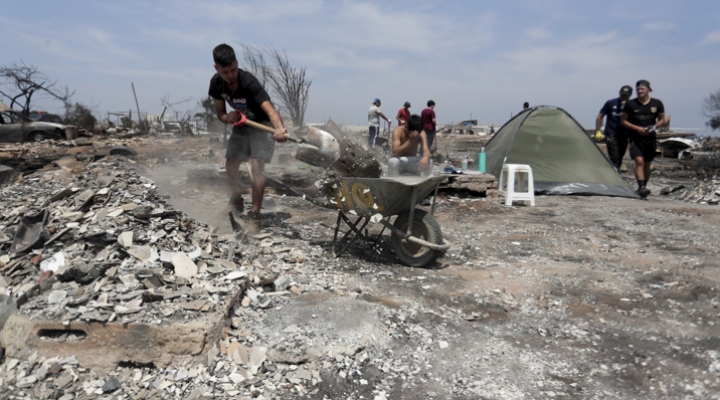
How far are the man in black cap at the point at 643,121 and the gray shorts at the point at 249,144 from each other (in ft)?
16.3

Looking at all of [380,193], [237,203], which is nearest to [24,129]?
[237,203]

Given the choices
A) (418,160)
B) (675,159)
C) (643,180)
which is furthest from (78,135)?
(675,159)

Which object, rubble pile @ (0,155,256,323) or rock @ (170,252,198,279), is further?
rock @ (170,252,198,279)

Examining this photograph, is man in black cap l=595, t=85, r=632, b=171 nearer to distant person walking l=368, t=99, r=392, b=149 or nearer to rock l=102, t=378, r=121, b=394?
distant person walking l=368, t=99, r=392, b=149

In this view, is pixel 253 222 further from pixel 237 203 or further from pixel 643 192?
pixel 643 192

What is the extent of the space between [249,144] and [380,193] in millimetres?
1478

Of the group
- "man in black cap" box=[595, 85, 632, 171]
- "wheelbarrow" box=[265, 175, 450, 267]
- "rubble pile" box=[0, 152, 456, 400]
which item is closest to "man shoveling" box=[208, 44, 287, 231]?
"rubble pile" box=[0, 152, 456, 400]

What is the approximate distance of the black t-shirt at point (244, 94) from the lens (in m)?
4.20

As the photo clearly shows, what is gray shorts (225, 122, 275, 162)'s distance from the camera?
4.26 m

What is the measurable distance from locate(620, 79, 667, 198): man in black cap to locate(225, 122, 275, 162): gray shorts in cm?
495

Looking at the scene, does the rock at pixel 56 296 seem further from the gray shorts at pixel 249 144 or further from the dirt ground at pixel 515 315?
the gray shorts at pixel 249 144

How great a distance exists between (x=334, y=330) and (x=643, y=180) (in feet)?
19.8

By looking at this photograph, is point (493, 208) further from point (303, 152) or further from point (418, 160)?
point (303, 152)

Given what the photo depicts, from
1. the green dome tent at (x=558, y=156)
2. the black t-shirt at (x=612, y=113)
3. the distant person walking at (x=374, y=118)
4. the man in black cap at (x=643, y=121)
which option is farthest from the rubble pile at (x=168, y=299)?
the distant person walking at (x=374, y=118)
